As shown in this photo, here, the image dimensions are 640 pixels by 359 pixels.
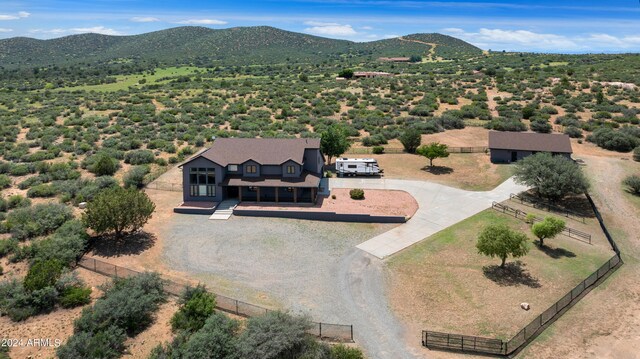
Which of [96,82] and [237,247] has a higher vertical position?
[96,82]

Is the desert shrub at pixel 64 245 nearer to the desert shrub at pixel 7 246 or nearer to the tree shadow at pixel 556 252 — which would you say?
the desert shrub at pixel 7 246

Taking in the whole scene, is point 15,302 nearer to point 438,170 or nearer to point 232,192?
point 232,192

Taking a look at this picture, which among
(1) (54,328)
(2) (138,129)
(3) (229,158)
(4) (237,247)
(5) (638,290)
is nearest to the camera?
(1) (54,328)

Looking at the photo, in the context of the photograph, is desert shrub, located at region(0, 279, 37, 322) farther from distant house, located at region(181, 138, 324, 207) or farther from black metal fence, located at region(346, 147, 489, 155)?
black metal fence, located at region(346, 147, 489, 155)

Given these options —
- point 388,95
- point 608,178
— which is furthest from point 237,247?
point 388,95

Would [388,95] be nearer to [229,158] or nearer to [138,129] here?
[138,129]

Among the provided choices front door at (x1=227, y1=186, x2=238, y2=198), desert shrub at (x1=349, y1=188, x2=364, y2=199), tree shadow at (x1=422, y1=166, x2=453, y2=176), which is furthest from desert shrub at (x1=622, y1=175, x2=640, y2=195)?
front door at (x1=227, y1=186, x2=238, y2=198)
